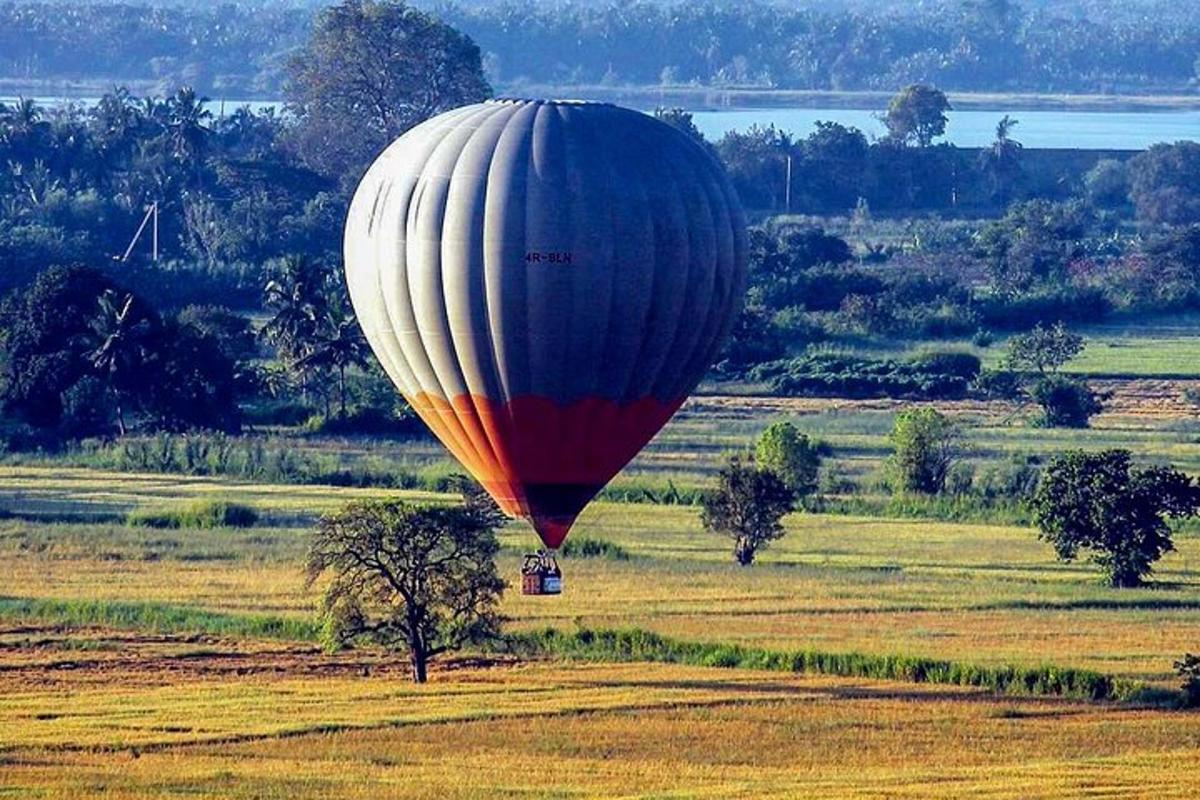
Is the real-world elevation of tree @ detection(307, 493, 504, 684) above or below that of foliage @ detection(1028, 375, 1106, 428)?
below

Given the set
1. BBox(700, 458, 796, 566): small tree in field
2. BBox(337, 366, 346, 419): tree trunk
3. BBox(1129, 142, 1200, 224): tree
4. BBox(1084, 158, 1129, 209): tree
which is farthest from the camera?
BBox(1084, 158, 1129, 209): tree

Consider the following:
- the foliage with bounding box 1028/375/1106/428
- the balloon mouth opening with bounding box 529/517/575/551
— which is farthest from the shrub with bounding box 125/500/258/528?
the foliage with bounding box 1028/375/1106/428

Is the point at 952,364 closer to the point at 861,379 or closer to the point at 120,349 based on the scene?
the point at 861,379

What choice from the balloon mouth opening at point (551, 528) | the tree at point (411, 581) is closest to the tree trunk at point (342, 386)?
the tree at point (411, 581)

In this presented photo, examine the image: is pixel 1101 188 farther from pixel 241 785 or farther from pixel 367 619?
pixel 241 785

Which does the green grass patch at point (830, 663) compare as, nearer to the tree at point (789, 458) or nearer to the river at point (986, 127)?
the tree at point (789, 458)

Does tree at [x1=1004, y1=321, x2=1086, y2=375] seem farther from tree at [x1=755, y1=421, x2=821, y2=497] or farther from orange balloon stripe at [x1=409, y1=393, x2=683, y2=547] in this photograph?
orange balloon stripe at [x1=409, y1=393, x2=683, y2=547]

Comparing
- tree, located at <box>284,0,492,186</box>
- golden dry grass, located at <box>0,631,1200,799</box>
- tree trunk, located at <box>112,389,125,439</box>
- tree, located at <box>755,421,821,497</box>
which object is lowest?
golden dry grass, located at <box>0,631,1200,799</box>
